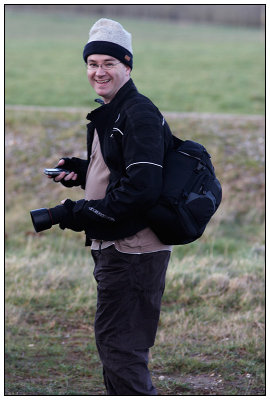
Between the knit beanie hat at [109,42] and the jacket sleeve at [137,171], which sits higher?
the knit beanie hat at [109,42]

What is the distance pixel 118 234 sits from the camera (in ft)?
11.4

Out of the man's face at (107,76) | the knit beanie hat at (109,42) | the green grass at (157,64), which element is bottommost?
the man's face at (107,76)

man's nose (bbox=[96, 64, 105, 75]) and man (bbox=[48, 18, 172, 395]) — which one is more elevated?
man's nose (bbox=[96, 64, 105, 75])

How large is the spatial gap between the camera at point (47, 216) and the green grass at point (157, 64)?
1359cm

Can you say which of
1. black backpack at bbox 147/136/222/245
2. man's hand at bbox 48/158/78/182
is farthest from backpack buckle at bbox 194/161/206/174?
man's hand at bbox 48/158/78/182

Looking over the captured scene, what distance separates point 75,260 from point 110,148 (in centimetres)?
468

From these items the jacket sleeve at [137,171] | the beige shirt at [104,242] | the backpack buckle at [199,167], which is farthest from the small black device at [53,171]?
the backpack buckle at [199,167]

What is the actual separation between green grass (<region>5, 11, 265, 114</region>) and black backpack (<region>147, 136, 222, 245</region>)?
13.4 m

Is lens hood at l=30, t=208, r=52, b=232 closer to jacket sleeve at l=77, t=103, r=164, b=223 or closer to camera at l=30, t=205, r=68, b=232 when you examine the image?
camera at l=30, t=205, r=68, b=232

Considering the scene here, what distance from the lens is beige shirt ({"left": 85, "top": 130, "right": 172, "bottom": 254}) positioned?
11.5 ft

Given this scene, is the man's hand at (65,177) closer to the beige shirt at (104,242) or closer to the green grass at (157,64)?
the beige shirt at (104,242)

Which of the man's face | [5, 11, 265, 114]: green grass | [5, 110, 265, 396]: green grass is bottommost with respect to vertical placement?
[5, 110, 265, 396]: green grass

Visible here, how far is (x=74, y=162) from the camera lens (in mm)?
4012

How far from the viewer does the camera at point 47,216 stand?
3455 millimetres
